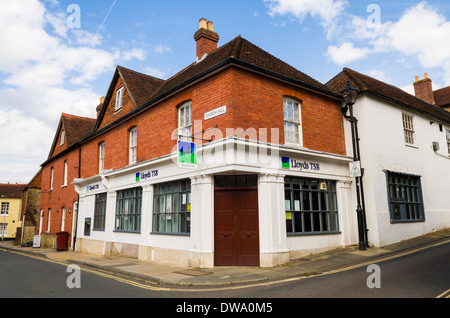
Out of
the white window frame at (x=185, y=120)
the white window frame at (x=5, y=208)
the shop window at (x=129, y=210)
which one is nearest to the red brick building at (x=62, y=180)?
the shop window at (x=129, y=210)

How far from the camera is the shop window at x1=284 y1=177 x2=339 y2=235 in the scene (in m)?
11.1

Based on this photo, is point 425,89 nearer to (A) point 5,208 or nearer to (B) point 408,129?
(B) point 408,129

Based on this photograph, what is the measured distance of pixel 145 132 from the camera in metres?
14.2

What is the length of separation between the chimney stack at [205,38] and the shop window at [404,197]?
9.96 m

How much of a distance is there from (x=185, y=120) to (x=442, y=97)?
92.2 feet

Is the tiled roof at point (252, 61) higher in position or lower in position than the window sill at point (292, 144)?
higher

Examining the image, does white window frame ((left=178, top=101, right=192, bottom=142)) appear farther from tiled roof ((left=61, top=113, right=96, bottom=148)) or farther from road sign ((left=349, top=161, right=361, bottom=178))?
tiled roof ((left=61, top=113, right=96, bottom=148))

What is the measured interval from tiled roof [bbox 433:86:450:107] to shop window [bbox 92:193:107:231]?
29366mm

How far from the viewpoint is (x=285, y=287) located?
7.23 m

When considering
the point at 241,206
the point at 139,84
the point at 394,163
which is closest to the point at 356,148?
the point at 394,163

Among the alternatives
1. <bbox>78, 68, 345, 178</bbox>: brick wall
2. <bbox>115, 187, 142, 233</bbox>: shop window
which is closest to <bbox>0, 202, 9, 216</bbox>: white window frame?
<bbox>78, 68, 345, 178</bbox>: brick wall

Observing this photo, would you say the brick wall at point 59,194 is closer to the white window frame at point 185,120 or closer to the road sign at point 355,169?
the white window frame at point 185,120

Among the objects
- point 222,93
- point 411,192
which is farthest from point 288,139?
point 411,192

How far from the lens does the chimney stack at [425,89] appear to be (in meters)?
26.2
